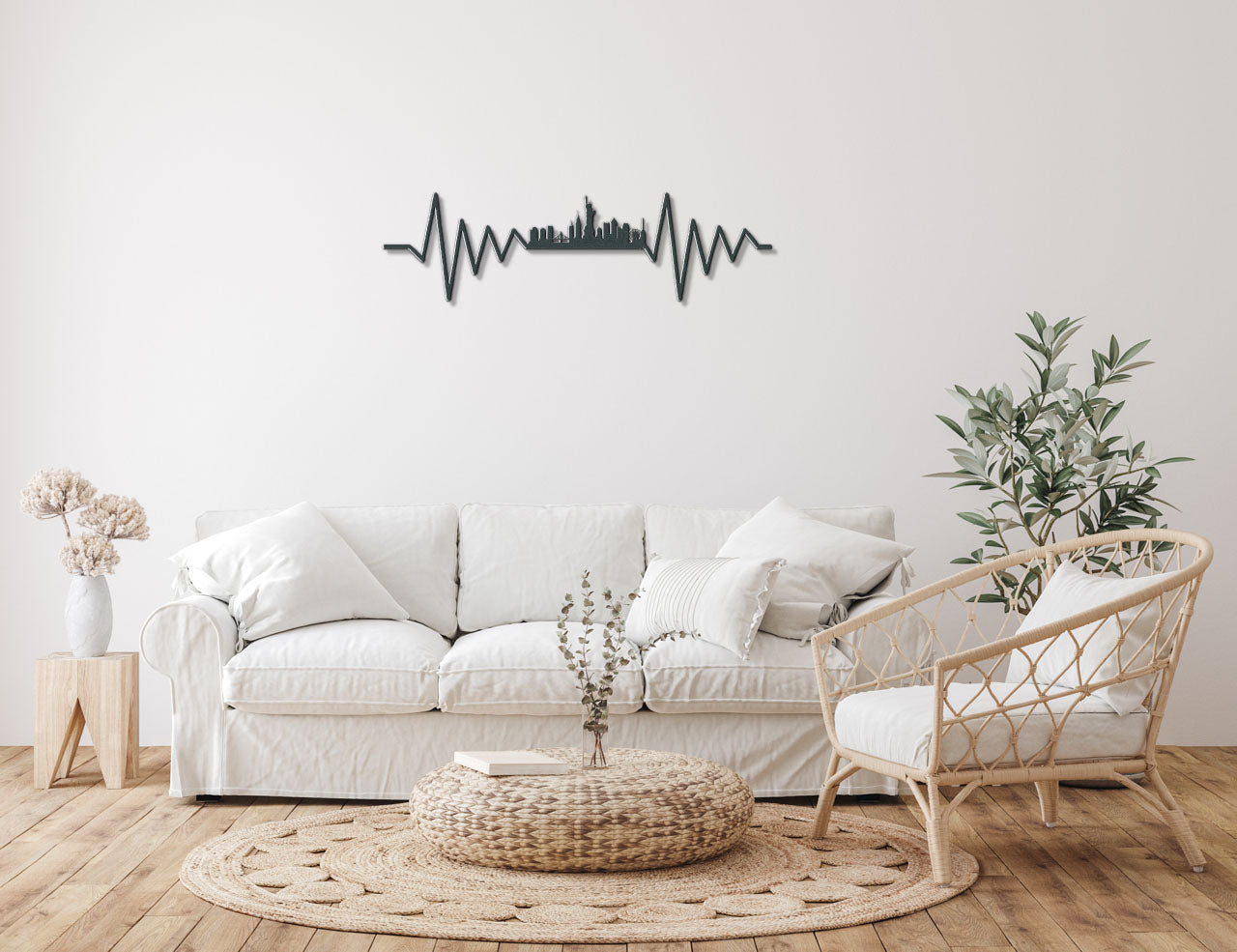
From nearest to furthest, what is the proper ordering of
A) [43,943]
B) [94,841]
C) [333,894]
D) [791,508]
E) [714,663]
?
1. [43,943]
2. [333,894]
3. [94,841]
4. [714,663]
5. [791,508]

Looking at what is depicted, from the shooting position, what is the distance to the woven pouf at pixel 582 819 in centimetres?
262

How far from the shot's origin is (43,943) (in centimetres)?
232

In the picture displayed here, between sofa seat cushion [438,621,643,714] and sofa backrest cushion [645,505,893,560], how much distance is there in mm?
655

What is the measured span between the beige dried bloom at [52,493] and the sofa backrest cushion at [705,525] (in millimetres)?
1888

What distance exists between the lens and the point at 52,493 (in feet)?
12.5

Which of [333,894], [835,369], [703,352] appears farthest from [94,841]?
[835,369]

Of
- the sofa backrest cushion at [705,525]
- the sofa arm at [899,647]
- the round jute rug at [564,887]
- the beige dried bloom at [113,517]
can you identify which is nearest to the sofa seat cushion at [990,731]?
the round jute rug at [564,887]

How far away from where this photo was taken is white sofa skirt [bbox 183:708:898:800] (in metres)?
3.44

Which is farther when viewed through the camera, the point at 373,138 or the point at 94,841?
the point at 373,138

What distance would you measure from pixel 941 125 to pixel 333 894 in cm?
339

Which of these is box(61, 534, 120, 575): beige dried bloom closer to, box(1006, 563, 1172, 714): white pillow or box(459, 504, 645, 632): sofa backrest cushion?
box(459, 504, 645, 632): sofa backrest cushion

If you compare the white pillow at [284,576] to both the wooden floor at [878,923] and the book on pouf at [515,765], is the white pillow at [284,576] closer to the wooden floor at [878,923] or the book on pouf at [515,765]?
the wooden floor at [878,923]

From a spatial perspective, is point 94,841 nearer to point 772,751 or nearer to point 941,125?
point 772,751

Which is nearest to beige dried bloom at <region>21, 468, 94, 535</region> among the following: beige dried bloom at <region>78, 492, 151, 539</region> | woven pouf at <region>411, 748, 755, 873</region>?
beige dried bloom at <region>78, 492, 151, 539</region>
